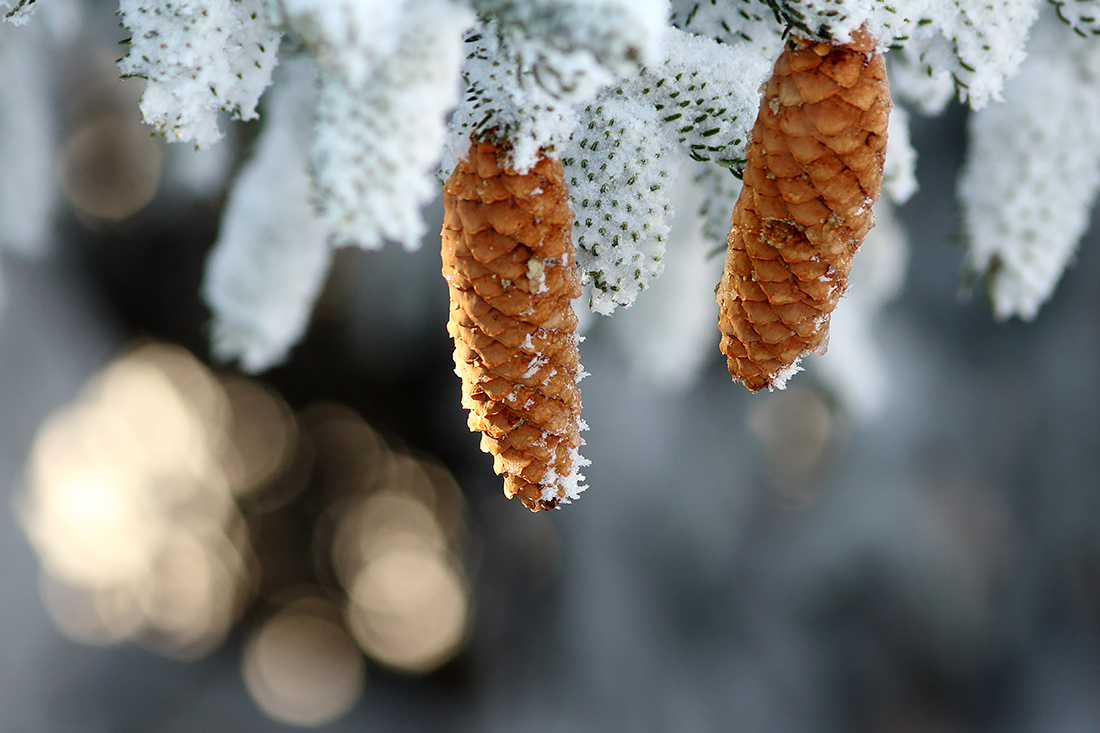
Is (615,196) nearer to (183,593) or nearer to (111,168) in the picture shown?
(111,168)

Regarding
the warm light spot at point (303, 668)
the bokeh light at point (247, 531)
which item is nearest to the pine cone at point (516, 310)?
the bokeh light at point (247, 531)

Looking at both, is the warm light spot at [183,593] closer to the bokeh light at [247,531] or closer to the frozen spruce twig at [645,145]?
the bokeh light at [247,531]

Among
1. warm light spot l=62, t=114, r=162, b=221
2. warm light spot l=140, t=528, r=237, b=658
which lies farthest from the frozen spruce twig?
warm light spot l=140, t=528, r=237, b=658

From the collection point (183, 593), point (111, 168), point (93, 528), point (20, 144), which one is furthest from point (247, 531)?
point (20, 144)

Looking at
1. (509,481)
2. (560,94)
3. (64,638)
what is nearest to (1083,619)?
(509,481)

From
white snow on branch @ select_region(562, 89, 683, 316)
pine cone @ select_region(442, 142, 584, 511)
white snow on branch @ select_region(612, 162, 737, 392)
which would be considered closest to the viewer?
pine cone @ select_region(442, 142, 584, 511)

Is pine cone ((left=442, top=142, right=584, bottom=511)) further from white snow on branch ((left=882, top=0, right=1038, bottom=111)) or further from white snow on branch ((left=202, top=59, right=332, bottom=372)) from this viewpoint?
white snow on branch ((left=202, top=59, right=332, bottom=372))
